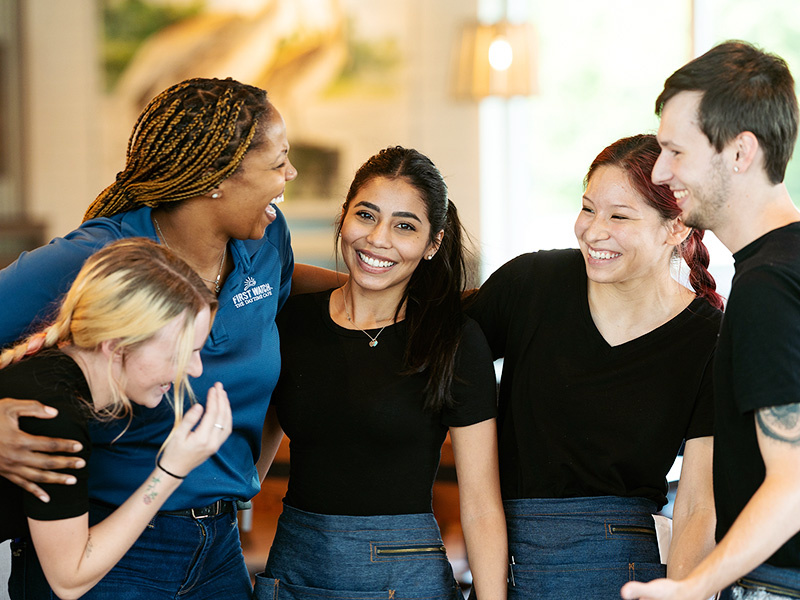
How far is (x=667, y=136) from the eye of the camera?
1470mm

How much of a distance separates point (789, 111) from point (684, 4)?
14.7 ft

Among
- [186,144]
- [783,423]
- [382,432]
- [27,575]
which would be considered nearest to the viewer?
[783,423]

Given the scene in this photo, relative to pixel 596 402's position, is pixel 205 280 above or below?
above

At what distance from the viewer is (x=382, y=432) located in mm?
1821

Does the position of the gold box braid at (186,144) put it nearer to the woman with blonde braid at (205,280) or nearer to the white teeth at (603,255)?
the woman with blonde braid at (205,280)

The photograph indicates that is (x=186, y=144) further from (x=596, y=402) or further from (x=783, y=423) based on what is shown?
(x=783, y=423)

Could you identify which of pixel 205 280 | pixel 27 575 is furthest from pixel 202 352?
pixel 27 575

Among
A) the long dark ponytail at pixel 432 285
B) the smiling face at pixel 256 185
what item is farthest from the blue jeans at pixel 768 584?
the smiling face at pixel 256 185

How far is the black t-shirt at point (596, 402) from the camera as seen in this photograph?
1.82 m

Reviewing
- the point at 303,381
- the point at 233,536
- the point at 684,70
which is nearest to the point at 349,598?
the point at 233,536

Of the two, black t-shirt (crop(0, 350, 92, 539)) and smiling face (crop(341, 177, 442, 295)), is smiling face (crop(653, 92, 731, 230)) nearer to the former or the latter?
smiling face (crop(341, 177, 442, 295))

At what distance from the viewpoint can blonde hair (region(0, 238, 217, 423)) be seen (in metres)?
1.43

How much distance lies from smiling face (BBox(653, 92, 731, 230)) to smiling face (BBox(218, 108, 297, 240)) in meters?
0.74

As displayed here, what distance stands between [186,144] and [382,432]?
2.28 ft
